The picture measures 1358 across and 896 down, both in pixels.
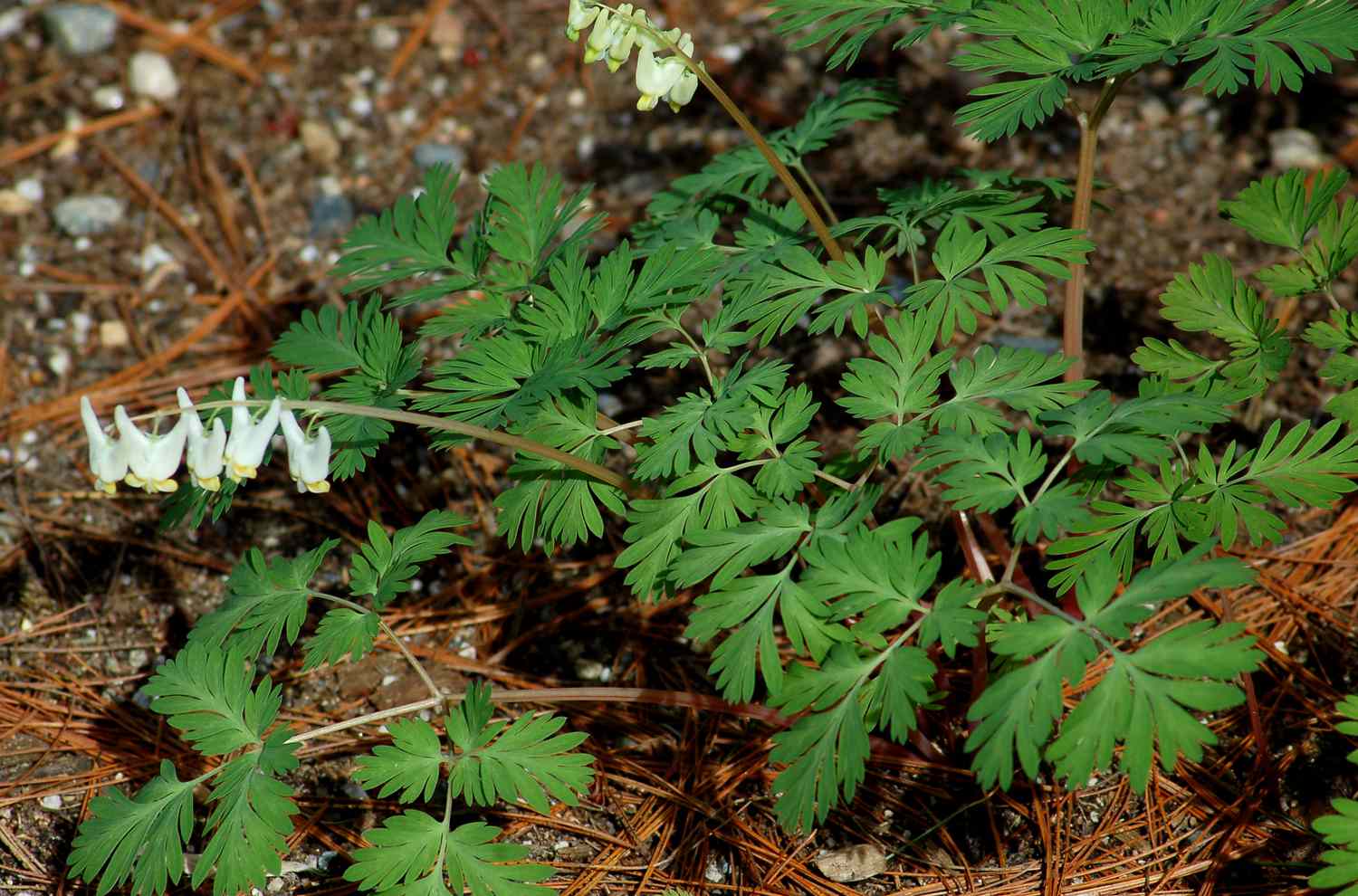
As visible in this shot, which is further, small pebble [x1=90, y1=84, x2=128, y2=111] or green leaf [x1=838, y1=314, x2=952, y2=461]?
small pebble [x1=90, y1=84, x2=128, y2=111]

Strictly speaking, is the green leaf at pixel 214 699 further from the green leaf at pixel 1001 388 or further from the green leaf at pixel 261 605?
the green leaf at pixel 1001 388

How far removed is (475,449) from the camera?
364 cm

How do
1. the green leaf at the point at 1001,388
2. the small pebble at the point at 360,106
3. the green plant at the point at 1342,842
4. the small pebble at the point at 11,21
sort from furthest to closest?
the small pebble at the point at 11,21, the small pebble at the point at 360,106, the green leaf at the point at 1001,388, the green plant at the point at 1342,842

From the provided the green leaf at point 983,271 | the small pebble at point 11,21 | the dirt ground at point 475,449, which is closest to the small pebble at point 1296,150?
the dirt ground at point 475,449

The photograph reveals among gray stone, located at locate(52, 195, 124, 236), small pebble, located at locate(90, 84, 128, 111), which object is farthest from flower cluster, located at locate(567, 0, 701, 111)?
small pebble, located at locate(90, 84, 128, 111)

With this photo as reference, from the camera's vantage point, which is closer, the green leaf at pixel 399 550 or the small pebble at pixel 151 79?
the green leaf at pixel 399 550

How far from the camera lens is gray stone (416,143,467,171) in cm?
440

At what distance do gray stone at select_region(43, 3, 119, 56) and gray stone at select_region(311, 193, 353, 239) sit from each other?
1365 millimetres

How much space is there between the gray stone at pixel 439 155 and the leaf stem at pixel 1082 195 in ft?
8.19

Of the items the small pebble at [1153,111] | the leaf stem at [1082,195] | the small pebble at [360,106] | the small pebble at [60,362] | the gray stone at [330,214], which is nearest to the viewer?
the leaf stem at [1082,195]

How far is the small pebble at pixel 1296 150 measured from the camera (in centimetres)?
395

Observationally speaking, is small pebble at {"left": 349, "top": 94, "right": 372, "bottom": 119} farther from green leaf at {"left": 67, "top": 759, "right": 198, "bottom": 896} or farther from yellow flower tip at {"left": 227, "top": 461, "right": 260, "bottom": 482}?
green leaf at {"left": 67, "top": 759, "right": 198, "bottom": 896}

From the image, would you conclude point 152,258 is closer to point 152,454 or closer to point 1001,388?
point 152,454

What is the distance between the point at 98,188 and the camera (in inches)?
174
